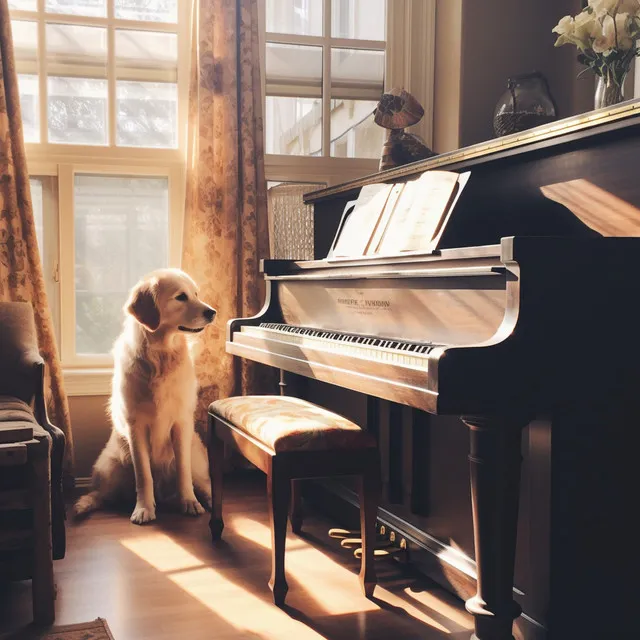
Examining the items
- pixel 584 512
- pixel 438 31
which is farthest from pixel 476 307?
pixel 438 31

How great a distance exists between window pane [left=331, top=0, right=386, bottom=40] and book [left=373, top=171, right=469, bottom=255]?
1.86m

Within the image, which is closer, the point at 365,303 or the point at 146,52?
the point at 365,303

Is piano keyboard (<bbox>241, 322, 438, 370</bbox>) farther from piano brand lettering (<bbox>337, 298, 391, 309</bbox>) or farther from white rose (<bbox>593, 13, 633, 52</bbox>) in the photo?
white rose (<bbox>593, 13, 633, 52</bbox>)

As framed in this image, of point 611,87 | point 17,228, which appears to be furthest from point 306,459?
point 17,228

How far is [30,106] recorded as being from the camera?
375 cm

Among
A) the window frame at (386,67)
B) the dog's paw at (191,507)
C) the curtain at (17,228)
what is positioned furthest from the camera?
the window frame at (386,67)

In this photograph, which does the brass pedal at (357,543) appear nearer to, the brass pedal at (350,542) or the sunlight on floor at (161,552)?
the brass pedal at (350,542)

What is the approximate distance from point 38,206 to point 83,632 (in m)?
2.33

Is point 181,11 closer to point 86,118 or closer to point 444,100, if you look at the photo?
point 86,118

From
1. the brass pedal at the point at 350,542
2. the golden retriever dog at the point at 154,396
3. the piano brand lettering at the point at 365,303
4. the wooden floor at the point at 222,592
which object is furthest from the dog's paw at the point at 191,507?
the piano brand lettering at the point at 365,303

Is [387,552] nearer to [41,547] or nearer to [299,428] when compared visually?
[299,428]

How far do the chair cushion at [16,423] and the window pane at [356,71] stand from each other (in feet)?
7.55

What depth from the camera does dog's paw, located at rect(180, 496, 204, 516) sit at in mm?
3275

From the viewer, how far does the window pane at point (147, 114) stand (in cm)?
386
